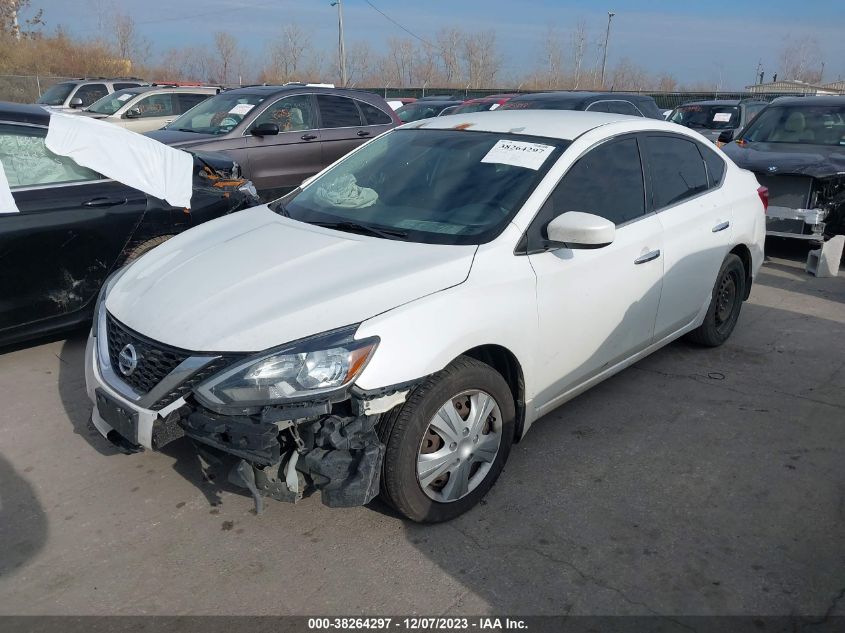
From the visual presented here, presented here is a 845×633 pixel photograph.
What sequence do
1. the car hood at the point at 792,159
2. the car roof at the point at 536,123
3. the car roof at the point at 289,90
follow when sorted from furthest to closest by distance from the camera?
the car roof at the point at 289,90
the car hood at the point at 792,159
the car roof at the point at 536,123

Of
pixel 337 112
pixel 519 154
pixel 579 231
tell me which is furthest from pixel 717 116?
pixel 579 231

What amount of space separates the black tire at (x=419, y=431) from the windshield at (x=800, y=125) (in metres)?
7.28

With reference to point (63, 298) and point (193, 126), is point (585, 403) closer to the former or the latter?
point (63, 298)

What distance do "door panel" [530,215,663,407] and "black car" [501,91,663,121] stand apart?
6622mm

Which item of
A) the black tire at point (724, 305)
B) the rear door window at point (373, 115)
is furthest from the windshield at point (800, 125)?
the rear door window at point (373, 115)

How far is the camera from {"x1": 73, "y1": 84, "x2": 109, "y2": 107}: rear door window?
18.0 meters

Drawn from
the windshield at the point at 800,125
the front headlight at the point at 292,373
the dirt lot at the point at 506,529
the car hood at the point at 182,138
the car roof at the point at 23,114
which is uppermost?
the windshield at the point at 800,125

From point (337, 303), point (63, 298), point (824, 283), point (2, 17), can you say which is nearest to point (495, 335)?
point (337, 303)

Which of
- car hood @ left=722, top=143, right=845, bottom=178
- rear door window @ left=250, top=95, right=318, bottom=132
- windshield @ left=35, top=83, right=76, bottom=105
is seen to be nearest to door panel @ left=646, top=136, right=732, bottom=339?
car hood @ left=722, top=143, right=845, bottom=178

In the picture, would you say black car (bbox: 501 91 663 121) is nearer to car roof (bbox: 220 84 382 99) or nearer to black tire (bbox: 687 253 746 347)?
car roof (bbox: 220 84 382 99)

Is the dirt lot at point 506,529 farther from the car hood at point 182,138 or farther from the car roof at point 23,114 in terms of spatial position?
the car hood at point 182,138

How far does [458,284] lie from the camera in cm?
307

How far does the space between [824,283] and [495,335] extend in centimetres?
557

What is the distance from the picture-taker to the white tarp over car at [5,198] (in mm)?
4461
